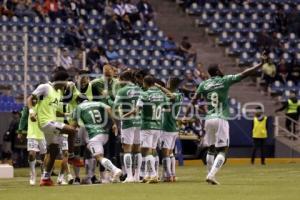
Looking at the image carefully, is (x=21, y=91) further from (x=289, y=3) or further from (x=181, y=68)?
(x=289, y=3)

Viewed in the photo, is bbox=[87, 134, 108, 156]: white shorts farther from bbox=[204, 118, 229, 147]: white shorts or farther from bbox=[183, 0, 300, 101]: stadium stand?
bbox=[183, 0, 300, 101]: stadium stand

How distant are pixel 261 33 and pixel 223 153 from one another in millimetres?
23393

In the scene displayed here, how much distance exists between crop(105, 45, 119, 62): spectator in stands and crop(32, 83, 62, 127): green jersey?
17.7 metres

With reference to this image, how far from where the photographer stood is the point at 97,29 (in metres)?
40.8

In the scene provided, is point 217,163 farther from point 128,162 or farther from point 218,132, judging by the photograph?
point 128,162

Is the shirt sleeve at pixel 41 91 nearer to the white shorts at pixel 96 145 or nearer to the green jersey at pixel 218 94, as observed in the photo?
the white shorts at pixel 96 145

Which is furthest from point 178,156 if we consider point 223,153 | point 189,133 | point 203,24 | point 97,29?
point 223,153

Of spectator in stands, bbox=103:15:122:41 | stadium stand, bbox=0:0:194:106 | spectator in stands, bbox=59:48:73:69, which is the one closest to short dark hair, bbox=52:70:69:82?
spectator in stands, bbox=59:48:73:69

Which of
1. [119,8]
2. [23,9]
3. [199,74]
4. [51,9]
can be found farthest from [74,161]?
[119,8]

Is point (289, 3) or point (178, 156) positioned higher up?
point (289, 3)

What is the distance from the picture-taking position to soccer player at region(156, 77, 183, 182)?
2264 centimetres

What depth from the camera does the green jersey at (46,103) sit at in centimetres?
2147

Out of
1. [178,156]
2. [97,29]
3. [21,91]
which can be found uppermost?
[97,29]

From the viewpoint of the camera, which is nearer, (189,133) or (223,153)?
(223,153)
